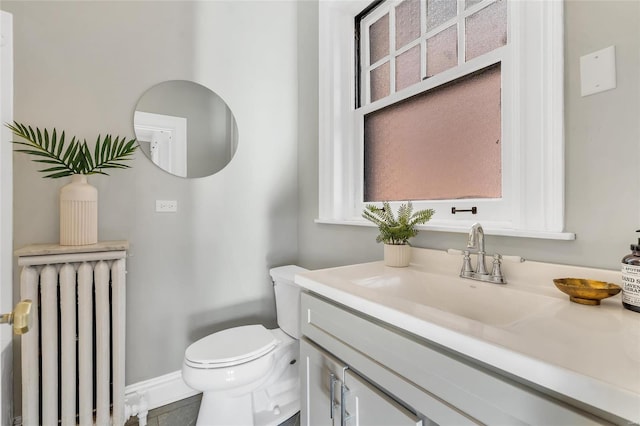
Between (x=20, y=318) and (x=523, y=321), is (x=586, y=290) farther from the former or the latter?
(x=20, y=318)

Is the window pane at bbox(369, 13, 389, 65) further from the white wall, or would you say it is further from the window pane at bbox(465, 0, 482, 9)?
the white wall

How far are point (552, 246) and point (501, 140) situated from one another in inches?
17.2

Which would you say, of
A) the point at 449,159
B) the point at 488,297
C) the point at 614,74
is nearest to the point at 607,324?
the point at 488,297

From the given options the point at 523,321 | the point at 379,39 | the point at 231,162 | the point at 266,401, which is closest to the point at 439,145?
the point at 379,39

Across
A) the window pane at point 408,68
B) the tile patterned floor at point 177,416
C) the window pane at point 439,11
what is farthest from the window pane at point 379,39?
the tile patterned floor at point 177,416

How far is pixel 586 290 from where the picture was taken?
74 cm

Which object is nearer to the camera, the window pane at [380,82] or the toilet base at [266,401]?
the toilet base at [266,401]

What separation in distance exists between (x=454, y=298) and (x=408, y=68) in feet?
3.95

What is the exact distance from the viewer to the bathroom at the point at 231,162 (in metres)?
0.82

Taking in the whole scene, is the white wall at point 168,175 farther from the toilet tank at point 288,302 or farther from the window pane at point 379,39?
the window pane at point 379,39

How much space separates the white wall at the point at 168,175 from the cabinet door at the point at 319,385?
3.21ft

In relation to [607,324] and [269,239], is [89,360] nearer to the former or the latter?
[269,239]

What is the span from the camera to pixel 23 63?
1.35m

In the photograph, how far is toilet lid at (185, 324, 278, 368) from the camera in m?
1.29
